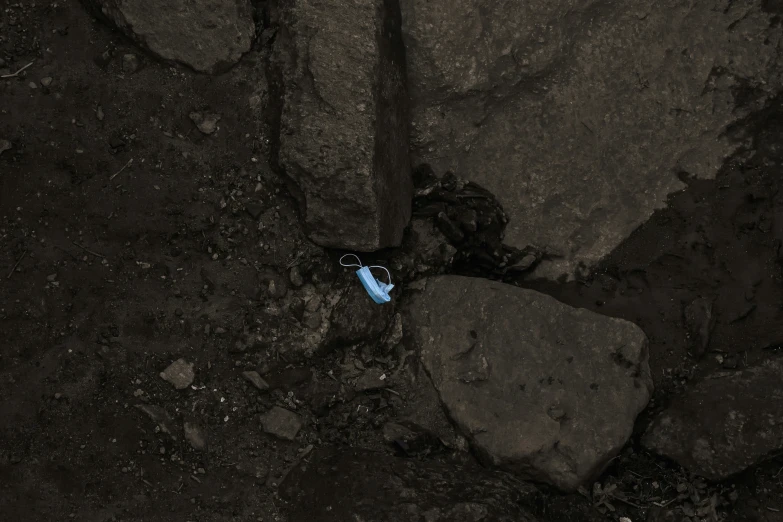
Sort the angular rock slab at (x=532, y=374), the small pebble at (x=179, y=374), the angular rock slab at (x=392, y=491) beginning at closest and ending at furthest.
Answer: the angular rock slab at (x=392, y=491)
the small pebble at (x=179, y=374)
the angular rock slab at (x=532, y=374)

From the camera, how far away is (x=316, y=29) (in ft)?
9.74

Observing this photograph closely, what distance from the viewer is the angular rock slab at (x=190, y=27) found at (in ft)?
9.83

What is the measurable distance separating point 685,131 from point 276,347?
2.04 metres

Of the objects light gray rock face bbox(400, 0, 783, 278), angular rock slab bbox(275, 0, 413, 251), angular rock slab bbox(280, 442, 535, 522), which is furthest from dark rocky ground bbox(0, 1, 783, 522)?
light gray rock face bbox(400, 0, 783, 278)

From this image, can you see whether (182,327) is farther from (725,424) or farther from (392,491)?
(725,424)

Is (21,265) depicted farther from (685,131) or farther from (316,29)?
(685,131)

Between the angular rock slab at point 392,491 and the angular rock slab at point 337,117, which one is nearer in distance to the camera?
the angular rock slab at point 392,491

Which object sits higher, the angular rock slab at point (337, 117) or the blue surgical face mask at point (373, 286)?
the angular rock slab at point (337, 117)

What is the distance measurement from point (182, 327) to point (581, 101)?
1919 mm

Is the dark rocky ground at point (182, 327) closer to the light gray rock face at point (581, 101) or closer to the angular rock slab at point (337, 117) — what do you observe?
the angular rock slab at point (337, 117)

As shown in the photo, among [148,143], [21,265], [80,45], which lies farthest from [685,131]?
[21,265]

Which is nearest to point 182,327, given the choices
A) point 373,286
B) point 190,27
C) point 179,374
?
point 179,374

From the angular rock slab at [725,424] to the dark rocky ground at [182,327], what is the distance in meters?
0.10

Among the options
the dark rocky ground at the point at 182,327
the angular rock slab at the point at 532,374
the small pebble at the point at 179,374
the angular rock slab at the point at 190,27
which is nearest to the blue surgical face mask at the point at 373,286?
the dark rocky ground at the point at 182,327
